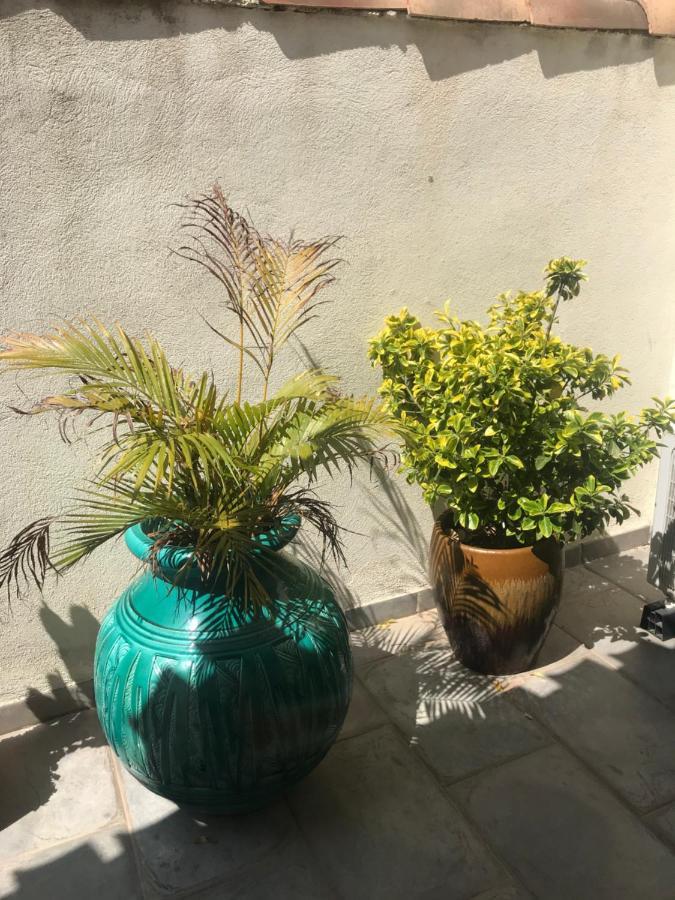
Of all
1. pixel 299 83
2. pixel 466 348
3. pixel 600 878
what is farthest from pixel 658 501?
pixel 299 83

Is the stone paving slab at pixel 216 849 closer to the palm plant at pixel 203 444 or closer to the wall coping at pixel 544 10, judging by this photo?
the palm plant at pixel 203 444

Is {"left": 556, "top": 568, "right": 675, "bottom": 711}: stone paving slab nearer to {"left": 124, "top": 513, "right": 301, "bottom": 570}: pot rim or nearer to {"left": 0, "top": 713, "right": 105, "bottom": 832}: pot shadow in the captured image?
{"left": 124, "top": 513, "right": 301, "bottom": 570}: pot rim

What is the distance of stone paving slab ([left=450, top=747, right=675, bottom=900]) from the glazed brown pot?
470mm

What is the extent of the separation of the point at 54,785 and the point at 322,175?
2657 millimetres

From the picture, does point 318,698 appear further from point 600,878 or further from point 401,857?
point 600,878

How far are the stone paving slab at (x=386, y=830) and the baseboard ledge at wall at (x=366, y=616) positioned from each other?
34.1 inches

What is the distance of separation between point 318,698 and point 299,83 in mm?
2312

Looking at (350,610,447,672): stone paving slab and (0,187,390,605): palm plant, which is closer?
(0,187,390,605): palm plant

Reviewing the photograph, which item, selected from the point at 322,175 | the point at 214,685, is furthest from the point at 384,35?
the point at 214,685

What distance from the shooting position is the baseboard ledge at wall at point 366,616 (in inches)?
119

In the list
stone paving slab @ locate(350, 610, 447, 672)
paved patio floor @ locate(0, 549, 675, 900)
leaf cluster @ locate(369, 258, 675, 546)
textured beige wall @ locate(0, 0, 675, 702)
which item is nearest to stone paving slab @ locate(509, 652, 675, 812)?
paved patio floor @ locate(0, 549, 675, 900)

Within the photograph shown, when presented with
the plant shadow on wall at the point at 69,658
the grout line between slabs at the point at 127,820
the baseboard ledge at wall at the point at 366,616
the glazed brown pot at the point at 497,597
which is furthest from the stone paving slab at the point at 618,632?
the plant shadow on wall at the point at 69,658

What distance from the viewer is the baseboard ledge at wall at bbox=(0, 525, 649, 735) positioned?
3031 millimetres

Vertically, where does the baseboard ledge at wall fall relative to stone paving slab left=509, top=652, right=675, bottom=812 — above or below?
above
